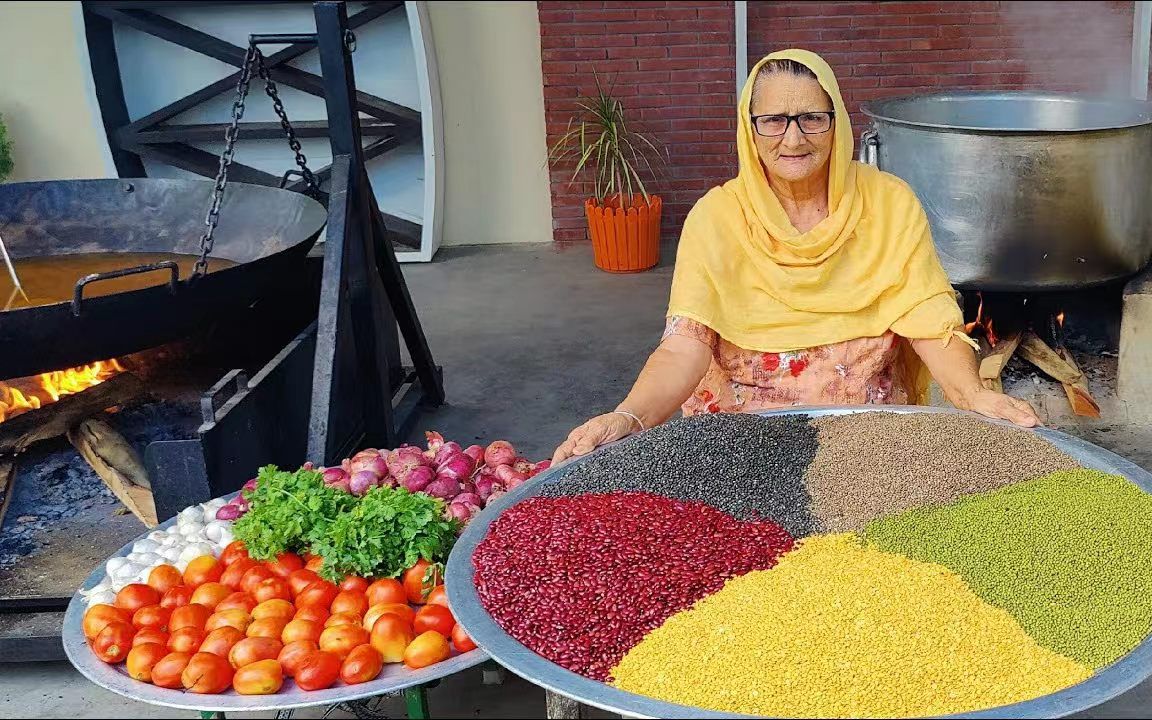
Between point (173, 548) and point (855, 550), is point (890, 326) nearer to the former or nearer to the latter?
point (855, 550)

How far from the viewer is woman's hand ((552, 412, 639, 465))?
6.23ft

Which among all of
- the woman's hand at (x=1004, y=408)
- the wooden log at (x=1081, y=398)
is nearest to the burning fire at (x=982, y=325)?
the wooden log at (x=1081, y=398)

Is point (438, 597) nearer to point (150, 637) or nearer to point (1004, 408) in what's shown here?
point (150, 637)

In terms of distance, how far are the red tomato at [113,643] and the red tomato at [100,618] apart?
0.11 ft

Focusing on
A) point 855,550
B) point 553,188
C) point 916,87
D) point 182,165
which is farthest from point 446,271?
point 855,550

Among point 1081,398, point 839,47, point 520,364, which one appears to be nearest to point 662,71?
point 839,47

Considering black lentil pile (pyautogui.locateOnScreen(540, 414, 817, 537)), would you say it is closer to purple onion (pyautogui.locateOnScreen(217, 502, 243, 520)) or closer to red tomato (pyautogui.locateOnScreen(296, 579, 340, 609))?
red tomato (pyautogui.locateOnScreen(296, 579, 340, 609))

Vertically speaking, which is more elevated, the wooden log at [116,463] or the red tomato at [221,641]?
the red tomato at [221,641]

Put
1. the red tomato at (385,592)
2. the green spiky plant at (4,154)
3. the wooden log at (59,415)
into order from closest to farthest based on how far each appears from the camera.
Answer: the red tomato at (385,592)
the wooden log at (59,415)
the green spiky plant at (4,154)

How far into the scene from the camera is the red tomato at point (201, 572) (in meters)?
1.82

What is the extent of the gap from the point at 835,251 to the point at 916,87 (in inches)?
166

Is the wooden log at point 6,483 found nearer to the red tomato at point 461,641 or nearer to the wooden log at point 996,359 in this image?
the red tomato at point 461,641

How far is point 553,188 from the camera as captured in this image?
20.5ft

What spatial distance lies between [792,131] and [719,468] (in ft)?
2.34
